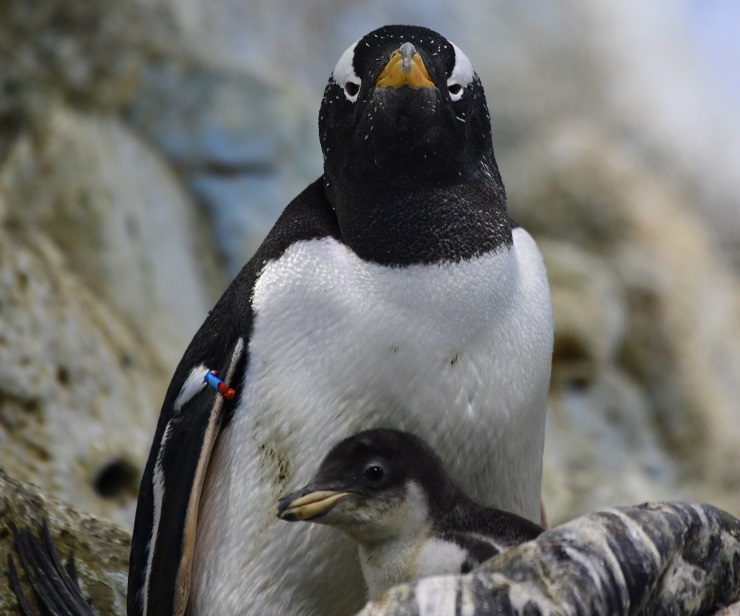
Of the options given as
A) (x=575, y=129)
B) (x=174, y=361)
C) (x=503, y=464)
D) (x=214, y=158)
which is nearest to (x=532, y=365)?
(x=503, y=464)

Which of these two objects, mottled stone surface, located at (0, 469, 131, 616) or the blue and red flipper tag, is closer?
the blue and red flipper tag

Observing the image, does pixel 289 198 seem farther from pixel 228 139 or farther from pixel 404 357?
pixel 404 357

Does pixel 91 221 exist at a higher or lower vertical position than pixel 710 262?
lower

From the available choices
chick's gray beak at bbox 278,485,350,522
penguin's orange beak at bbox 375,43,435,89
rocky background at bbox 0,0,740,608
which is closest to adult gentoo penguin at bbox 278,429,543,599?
chick's gray beak at bbox 278,485,350,522

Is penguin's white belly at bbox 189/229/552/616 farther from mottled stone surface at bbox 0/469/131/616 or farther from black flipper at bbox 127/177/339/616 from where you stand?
mottled stone surface at bbox 0/469/131/616

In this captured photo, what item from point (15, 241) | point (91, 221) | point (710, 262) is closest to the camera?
point (15, 241)

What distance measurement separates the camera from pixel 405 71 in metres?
1.99

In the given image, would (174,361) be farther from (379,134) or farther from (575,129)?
(575,129)

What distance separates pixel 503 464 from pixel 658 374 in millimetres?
4898

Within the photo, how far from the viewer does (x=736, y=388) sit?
7234mm

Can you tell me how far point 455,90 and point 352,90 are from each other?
18cm

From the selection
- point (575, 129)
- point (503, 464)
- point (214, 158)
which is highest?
point (575, 129)

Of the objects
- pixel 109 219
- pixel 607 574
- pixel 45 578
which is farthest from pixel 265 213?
pixel 607 574

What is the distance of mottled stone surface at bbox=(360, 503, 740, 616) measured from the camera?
65.3 inches
